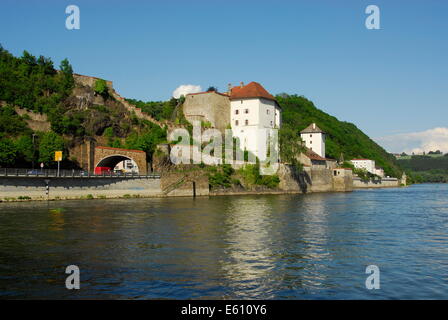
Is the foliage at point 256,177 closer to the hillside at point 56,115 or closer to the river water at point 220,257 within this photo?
the hillside at point 56,115

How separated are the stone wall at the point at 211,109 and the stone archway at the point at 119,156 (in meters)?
17.4

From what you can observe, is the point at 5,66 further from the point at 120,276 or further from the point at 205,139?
the point at 120,276

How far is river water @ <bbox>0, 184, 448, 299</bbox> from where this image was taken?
12477 mm

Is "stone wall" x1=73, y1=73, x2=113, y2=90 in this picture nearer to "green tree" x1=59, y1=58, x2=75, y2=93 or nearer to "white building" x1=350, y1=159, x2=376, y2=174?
"green tree" x1=59, y1=58, x2=75, y2=93

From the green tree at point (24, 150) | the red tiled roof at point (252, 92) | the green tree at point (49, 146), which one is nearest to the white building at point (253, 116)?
the red tiled roof at point (252, 92)

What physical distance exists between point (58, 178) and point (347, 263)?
1402 inches

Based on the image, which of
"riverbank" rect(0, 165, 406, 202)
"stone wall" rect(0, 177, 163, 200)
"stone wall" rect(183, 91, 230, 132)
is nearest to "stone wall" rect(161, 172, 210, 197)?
"riverbank" rect(0, 165, 406, 202)

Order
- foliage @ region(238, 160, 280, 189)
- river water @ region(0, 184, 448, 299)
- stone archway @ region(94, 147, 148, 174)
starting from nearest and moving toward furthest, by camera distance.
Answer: river water @ region(0, 184, 448, 299), stone archway @ region(94, 147, 148, 174), foliage @ region(238, 160, 280, 189)

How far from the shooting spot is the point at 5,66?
6544cm

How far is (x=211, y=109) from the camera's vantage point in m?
74.2

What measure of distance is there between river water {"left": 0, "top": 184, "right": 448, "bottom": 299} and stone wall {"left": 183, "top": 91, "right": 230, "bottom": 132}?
4614cm

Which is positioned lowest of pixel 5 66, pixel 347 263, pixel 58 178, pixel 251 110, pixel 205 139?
pixel 347 263

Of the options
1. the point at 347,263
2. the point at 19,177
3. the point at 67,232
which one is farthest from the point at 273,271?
the point at 19,177

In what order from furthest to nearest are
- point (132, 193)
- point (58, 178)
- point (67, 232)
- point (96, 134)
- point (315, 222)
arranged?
1. point (96, 134)
2. point (132, 193)
3. point (58, 178)
4. point (315, 222)
5. point (67, 232)
